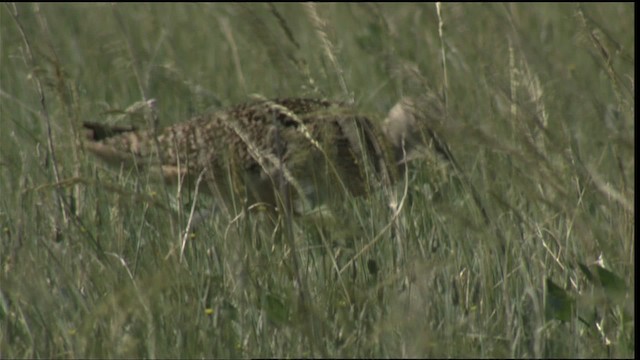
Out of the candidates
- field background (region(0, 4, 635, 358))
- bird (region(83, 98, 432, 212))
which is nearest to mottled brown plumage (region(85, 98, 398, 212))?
bird (region(83, 98, 432, 212))

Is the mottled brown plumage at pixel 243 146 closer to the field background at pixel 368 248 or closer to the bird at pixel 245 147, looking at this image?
the bird at pixel 245 147

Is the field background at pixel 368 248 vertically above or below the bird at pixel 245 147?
below

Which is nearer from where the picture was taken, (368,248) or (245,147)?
(368,248)

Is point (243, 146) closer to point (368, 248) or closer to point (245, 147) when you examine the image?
point (245, 147)

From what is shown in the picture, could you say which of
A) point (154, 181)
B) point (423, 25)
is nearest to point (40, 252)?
point (154, 181)

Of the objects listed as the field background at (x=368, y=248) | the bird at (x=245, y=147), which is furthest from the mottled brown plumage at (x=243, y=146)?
the field background at (x=368, y=248)

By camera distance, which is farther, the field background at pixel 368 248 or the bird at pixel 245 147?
the bird at pixel 245 147

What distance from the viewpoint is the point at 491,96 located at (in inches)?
135

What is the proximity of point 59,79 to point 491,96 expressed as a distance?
1044 millimetres

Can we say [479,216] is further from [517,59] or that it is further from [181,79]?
[181,79]

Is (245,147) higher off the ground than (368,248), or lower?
higher

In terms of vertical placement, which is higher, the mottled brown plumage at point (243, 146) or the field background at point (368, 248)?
the mottled brown plumage at point (243, 146)

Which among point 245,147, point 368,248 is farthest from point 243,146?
point 368,248

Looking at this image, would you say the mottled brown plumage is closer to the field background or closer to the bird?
the bird
